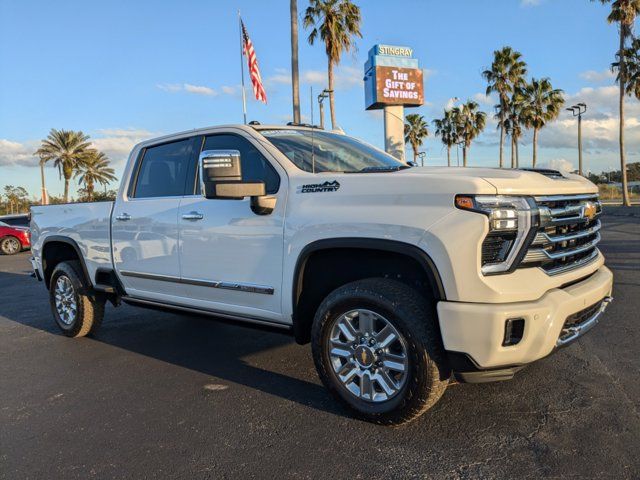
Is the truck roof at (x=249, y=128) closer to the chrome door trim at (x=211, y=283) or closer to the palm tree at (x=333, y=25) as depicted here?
the chrome door trim at (x=211, y=283)

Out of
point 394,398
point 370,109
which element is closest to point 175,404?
point 394,398

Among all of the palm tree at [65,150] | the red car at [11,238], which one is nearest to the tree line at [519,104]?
the red car at [11,238]

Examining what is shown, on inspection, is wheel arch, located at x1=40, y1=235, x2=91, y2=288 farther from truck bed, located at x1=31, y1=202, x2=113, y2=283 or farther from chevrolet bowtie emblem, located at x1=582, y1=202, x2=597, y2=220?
chevrolet bowtie emblem, located at x1=582, y1=202, x2=597, y2=220

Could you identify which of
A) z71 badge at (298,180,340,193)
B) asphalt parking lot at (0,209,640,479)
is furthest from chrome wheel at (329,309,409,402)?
z71 badge at (298,180,340,193)

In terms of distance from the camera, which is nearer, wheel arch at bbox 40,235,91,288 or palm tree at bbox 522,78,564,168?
wheel arch at bbox 40,235,91,288

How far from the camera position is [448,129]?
197 feet

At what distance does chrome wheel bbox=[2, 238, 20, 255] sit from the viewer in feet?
57.3

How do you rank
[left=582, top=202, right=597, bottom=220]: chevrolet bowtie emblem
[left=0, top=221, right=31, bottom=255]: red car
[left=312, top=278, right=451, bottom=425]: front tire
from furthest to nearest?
1. [left=0, top=221, right=31, bottom=255]: red car
2. [left=582, top=202, right=597, bottom=220]: chevrolet bowtie emblem
3. [left=312, top=278, right=451, bottom=425]: front tire

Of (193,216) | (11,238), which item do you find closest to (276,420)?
(193,216)

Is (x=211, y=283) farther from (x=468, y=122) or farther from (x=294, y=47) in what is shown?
(x=468, y=122)

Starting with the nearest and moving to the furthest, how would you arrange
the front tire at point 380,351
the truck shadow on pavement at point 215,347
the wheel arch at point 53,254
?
the front tire at point 380,351
the truck shadow on pavement at point 215,347
the wheel arch at point 53,254

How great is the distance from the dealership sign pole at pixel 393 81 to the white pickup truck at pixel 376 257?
27.7 metres

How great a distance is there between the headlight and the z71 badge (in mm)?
846

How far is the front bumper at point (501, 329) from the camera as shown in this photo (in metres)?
2.74
